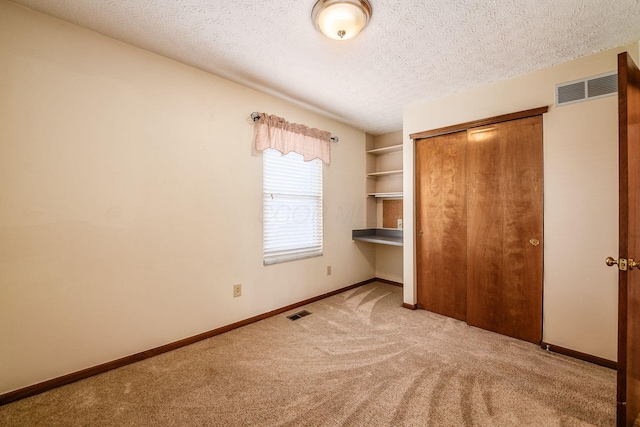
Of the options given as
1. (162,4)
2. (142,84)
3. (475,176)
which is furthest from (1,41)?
(475,176)

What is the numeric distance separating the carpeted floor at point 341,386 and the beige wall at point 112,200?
0.32 m

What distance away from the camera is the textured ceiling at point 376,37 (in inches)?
65.4

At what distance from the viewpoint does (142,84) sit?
213 centimetres

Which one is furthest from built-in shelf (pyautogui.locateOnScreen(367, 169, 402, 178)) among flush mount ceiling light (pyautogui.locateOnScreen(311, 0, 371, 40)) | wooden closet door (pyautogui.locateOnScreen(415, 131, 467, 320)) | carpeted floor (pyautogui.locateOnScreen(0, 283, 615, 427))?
flush mount ceiling light (pyautogui.locateOnScreen(311, 0, 371, 40))

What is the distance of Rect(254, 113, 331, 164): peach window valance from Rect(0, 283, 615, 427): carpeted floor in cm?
201

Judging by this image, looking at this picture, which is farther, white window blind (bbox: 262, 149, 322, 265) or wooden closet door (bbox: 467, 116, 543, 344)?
white window blind (bbox: 262, 149, 322, 265)

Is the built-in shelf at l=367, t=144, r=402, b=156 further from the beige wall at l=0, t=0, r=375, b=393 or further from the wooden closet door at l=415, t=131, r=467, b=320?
the beige wall at l=0, t=0, r=375, b=393

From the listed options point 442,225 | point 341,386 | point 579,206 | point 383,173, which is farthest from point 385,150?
point 341,386

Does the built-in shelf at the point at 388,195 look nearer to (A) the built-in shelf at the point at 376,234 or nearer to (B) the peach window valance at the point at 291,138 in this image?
(A) the built-in shelf at the point at 376,234

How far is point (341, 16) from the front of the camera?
1645mm

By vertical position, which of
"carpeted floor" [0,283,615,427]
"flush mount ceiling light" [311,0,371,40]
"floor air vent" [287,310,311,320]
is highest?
"flush mount ceiling light" [311,0,371,40]

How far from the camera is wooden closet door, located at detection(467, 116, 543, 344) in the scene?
2365 mm

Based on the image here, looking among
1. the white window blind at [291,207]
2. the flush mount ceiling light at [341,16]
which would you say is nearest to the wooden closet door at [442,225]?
the white window blind at [291,207]

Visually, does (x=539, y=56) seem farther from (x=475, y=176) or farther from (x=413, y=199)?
(x=413, y=199)
